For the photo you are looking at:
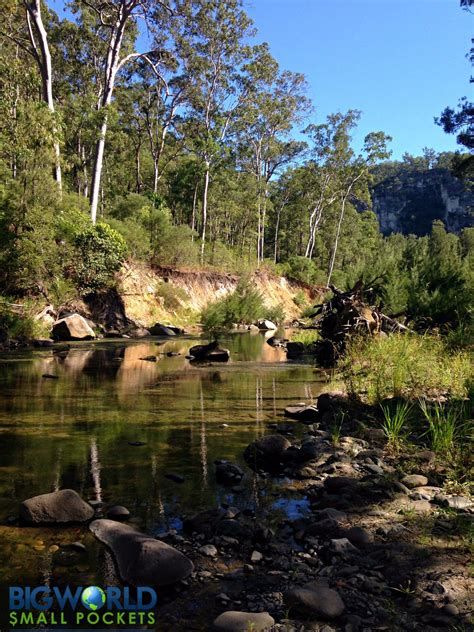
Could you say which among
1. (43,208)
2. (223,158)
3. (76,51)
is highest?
(76,51)

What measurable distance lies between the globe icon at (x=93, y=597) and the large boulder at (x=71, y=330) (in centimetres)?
1756

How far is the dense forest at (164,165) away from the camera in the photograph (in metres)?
19.5

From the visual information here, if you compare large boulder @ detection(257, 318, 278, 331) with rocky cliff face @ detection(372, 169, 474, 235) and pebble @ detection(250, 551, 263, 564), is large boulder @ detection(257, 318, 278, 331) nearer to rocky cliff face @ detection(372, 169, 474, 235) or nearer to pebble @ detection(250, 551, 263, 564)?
pebble @ detection(250, 551, 263, 564)

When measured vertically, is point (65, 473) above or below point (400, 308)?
below

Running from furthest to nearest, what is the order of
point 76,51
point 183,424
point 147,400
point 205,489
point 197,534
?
1. point 76,51
2. point 147,400
3. point 183,424
4. point 205,489
5. point 197,534

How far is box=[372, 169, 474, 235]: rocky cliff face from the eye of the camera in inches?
5017

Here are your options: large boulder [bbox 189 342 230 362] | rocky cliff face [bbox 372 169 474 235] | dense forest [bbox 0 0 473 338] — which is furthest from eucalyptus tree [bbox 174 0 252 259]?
rocky cliff face [bbox 372 169 474 235]

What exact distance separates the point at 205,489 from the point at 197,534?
1006 millimetres

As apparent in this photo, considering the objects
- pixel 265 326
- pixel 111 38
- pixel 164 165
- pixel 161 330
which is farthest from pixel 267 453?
pixel 164 165

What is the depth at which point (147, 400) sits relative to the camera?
9164 millimetres

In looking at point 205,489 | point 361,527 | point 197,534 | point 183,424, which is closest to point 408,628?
point 361,527

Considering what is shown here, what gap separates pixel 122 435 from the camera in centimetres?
676

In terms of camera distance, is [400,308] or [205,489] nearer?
[205,489]

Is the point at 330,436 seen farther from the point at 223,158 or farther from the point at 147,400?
the point at 223,158
